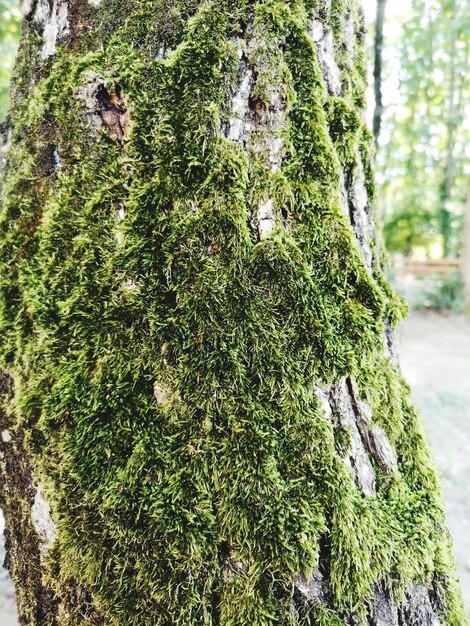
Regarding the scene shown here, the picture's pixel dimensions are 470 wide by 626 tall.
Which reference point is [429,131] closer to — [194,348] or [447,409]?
[447,409]

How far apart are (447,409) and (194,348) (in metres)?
4.76

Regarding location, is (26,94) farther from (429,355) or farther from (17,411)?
(429,355)

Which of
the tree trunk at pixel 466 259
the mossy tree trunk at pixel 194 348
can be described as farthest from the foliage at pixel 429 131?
the mossy tree trunk at pixel 194 348

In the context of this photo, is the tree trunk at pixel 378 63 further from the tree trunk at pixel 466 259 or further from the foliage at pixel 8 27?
the foliage at pixel 8 27

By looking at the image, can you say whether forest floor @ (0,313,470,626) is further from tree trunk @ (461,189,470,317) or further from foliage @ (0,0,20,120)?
foliage @ (0,0,20,120)

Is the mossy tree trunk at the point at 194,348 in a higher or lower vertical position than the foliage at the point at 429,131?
lower

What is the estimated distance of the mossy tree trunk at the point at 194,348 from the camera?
0.87 metres

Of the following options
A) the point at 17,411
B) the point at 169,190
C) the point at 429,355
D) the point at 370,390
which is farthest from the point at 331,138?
the point at 429,355

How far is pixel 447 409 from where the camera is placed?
4.74 m

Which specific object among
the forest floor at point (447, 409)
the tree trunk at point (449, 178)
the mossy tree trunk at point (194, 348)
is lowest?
the forest floor at point (447, 409)

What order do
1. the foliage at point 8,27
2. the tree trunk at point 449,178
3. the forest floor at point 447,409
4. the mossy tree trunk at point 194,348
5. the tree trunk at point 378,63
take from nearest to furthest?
the mossy tree trunk at point 194,348
the forest floor at point 447,409
the foliage at point 8,27
the tree trunk at point 378,63
the tree trunk at point 449,178

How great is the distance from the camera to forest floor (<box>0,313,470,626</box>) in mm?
→ 2596

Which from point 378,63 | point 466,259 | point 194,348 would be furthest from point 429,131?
point 194,348

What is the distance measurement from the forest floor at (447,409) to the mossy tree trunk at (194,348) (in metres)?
0.58
